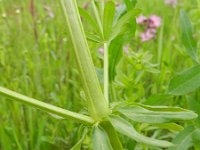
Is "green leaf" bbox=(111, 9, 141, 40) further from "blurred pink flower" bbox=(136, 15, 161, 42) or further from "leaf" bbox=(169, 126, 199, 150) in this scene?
"blurred pink flower" bbox=(136, 15, 161, 42)

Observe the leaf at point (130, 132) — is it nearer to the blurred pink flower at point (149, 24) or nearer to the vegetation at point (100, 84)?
the vegetation at point (100, 84)

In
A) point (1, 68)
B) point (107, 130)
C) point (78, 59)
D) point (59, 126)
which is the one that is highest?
point (78, 59)

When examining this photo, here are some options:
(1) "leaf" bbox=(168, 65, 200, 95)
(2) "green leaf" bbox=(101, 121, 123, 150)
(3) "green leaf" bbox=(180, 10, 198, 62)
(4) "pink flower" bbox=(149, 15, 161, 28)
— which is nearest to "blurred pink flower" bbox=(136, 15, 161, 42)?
(4) "pink flower" bbox=(149, 15, 161, 28)

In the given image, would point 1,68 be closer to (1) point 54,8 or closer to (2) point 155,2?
(1) point 54,8

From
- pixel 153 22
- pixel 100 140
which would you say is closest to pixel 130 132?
pixel 100 140

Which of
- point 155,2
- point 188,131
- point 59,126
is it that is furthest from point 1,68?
point 155,2
